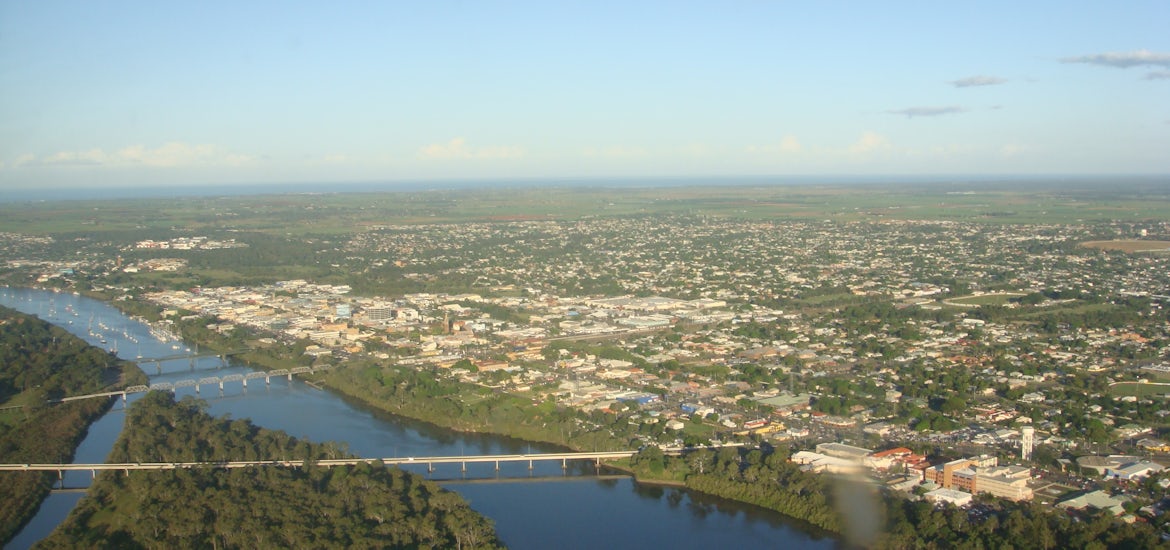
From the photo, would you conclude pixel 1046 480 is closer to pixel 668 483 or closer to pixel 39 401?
pixel 668 483

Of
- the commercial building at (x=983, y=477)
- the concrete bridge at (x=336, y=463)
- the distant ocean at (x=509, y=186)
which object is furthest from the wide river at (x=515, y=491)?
the distant ocean at (x=509, y=186)

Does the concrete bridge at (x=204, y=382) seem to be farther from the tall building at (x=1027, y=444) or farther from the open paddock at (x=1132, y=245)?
the open paddock at (x=1132, y=245)

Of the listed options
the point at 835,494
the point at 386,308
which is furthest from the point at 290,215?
the point at 835,494

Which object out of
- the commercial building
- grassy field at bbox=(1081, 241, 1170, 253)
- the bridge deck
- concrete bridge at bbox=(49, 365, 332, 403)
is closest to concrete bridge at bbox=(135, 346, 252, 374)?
concrete bridge at bbox=(49, 365, 332, 403)

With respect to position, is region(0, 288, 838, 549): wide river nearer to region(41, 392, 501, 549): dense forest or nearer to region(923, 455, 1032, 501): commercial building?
region(41, 392, 501, 549): dense forest

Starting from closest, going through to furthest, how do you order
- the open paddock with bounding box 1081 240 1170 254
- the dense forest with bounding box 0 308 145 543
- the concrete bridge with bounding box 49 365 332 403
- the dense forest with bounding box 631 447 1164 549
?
the dense forest with bounding box 631 447 1164 549 → the dense forest with bounding box 0 308 145 543 → the concrete bridge with bounding box 49 365 332 403 → the open paddock with bounding box 1081 240 1170 254

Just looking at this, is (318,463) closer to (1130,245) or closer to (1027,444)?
(1027,444)
